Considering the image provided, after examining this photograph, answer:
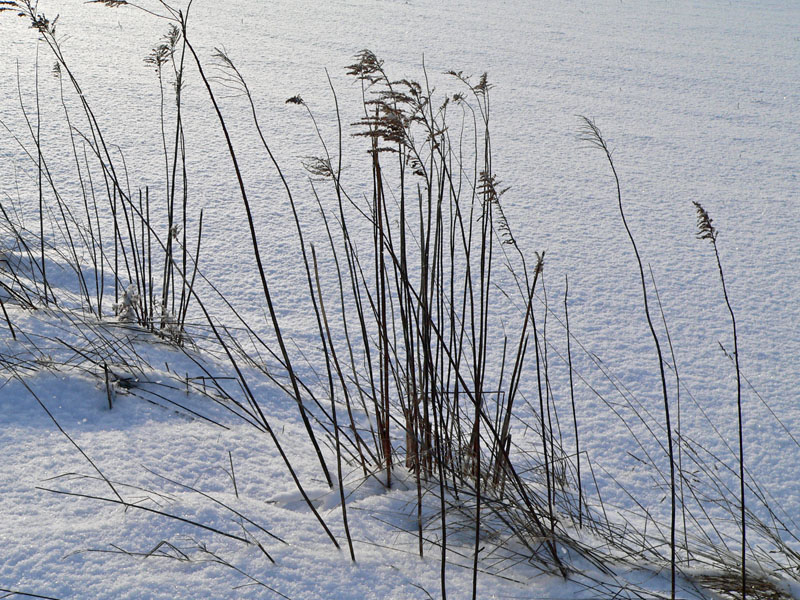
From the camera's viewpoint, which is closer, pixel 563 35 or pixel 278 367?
pixel 278 367

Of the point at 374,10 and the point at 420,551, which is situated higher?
the point at 374,10

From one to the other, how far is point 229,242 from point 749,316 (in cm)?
184

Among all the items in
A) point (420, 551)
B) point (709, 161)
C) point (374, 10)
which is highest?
point (374, 10)

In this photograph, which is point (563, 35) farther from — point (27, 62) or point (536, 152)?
point (27, 62)

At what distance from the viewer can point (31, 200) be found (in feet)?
8.48

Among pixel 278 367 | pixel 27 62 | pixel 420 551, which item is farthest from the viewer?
pixel 27 62

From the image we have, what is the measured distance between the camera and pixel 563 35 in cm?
642

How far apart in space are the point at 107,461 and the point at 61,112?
10.1 ft

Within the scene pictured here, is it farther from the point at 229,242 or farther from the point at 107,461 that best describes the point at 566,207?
the point at 107,461

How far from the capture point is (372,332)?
77.5 inches

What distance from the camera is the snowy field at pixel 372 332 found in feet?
2.99

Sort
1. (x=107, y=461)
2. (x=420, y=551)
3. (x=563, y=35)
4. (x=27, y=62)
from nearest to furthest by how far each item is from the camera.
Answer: (x=420, y=551) < (x=107, y=461) < (x=27, y=62) < (x=563, y=35)

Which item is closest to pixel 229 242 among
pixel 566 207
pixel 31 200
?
pixel 31 200

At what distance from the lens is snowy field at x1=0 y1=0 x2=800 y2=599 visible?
2.99 feet
